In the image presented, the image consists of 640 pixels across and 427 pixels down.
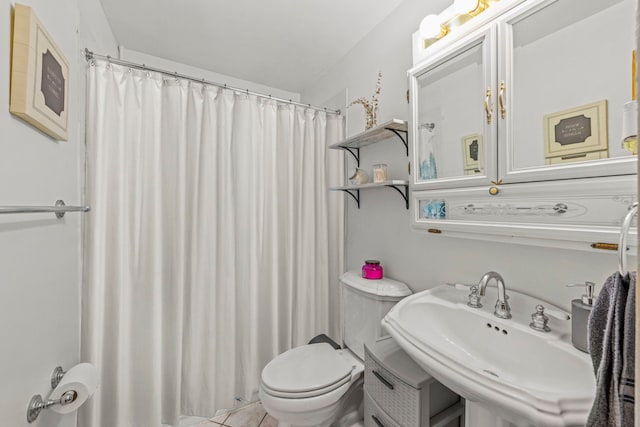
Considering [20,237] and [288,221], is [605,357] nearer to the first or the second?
[20,237]

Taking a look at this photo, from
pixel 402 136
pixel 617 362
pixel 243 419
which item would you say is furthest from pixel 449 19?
pixel 243 419

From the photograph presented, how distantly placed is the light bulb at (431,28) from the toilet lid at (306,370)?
5.55 ft

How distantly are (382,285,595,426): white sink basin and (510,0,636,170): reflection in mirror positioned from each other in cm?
53

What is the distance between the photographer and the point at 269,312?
1.81 meters

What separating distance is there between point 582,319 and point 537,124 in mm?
602

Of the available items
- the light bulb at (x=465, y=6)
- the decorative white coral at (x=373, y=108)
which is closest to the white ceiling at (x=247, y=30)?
the decorative white coral at (x=373, y=108)

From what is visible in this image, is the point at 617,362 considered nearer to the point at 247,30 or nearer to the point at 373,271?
the point at 373,271

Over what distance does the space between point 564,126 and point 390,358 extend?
3.40ft

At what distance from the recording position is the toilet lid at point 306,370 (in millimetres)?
1234

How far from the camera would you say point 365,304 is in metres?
1.46

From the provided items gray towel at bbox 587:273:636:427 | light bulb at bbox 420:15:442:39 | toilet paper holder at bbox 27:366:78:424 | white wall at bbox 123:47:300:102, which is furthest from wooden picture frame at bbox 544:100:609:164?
white wall at bbox 123:47:300:102

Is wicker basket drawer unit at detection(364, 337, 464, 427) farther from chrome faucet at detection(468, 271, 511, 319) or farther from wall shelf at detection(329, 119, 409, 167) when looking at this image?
wall shelf at detection(329, 119, 409, 167)

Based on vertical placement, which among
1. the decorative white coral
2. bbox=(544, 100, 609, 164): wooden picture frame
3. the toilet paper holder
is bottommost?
the toilet paper holder

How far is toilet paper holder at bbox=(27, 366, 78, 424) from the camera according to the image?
2.14ft
